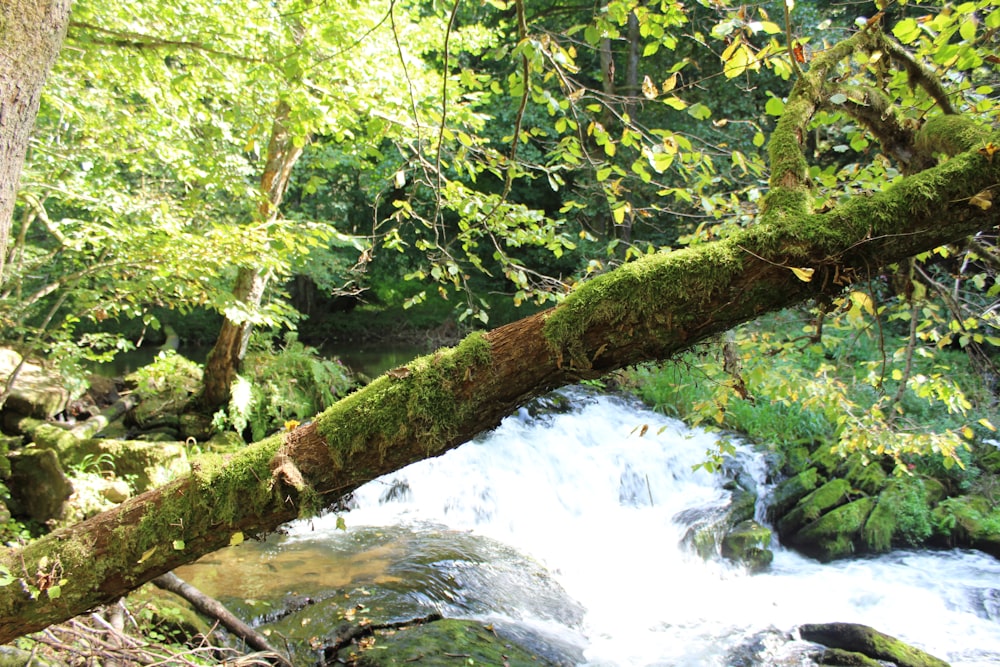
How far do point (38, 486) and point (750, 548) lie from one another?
26.0ft

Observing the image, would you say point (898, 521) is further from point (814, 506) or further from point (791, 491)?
point (791, 491)

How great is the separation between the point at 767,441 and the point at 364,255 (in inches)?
335

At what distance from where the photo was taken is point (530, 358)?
2193mm

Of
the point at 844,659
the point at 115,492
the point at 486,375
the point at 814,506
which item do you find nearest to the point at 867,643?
the point at 844,659

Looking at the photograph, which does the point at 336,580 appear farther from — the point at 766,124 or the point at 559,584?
the point at 766,124

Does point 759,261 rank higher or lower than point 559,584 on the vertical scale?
higher

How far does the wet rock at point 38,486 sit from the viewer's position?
239 inches

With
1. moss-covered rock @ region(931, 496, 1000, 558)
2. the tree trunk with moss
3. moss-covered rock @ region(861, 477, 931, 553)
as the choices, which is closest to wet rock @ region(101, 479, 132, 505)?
the tree trunk with moss

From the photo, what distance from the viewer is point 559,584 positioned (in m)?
6.75

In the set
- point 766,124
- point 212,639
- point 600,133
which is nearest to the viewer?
point 600,133

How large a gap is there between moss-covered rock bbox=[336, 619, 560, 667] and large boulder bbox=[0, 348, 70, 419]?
18.8 ft

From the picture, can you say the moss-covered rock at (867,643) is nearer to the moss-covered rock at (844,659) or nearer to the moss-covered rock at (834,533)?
the moss-covered rock at (844,659)

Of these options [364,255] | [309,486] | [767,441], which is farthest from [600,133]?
[767,441]

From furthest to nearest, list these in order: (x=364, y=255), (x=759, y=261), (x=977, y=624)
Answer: (x=977, y=624), (x=364, y=255), (x=759, y=261)
